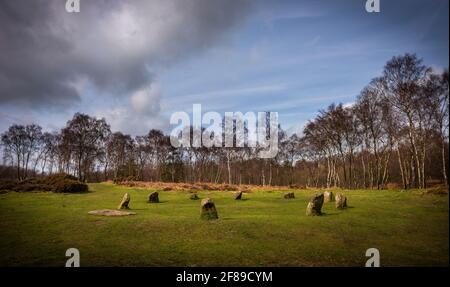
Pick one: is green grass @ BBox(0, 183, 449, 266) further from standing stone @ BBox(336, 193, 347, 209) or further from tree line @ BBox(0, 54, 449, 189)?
tree line @ BBox(0, 54, 449, 189)

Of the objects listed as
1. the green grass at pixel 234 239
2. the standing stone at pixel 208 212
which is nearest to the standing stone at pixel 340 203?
the green grass at pixel 234 239

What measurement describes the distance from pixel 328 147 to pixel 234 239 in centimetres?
4713

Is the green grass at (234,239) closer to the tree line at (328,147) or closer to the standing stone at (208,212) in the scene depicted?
the standing stone at (208,212)

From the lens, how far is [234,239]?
12859 mm

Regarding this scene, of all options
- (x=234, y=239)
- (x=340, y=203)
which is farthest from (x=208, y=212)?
(x=340, y=203)

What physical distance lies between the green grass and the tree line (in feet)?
60.5

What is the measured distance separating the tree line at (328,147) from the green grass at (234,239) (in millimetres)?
18428

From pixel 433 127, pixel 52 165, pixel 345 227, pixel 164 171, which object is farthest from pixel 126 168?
pixel 345 227

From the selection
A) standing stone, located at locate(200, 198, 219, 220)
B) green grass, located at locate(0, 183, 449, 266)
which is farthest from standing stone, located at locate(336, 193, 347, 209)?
standing stone, located at locate(200, 198, 219, 220)

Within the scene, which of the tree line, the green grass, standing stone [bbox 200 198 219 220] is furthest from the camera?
the tree line

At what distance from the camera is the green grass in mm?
10500

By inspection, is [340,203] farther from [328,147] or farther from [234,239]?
[328,147]

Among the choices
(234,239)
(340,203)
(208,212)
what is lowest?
(234,239)
